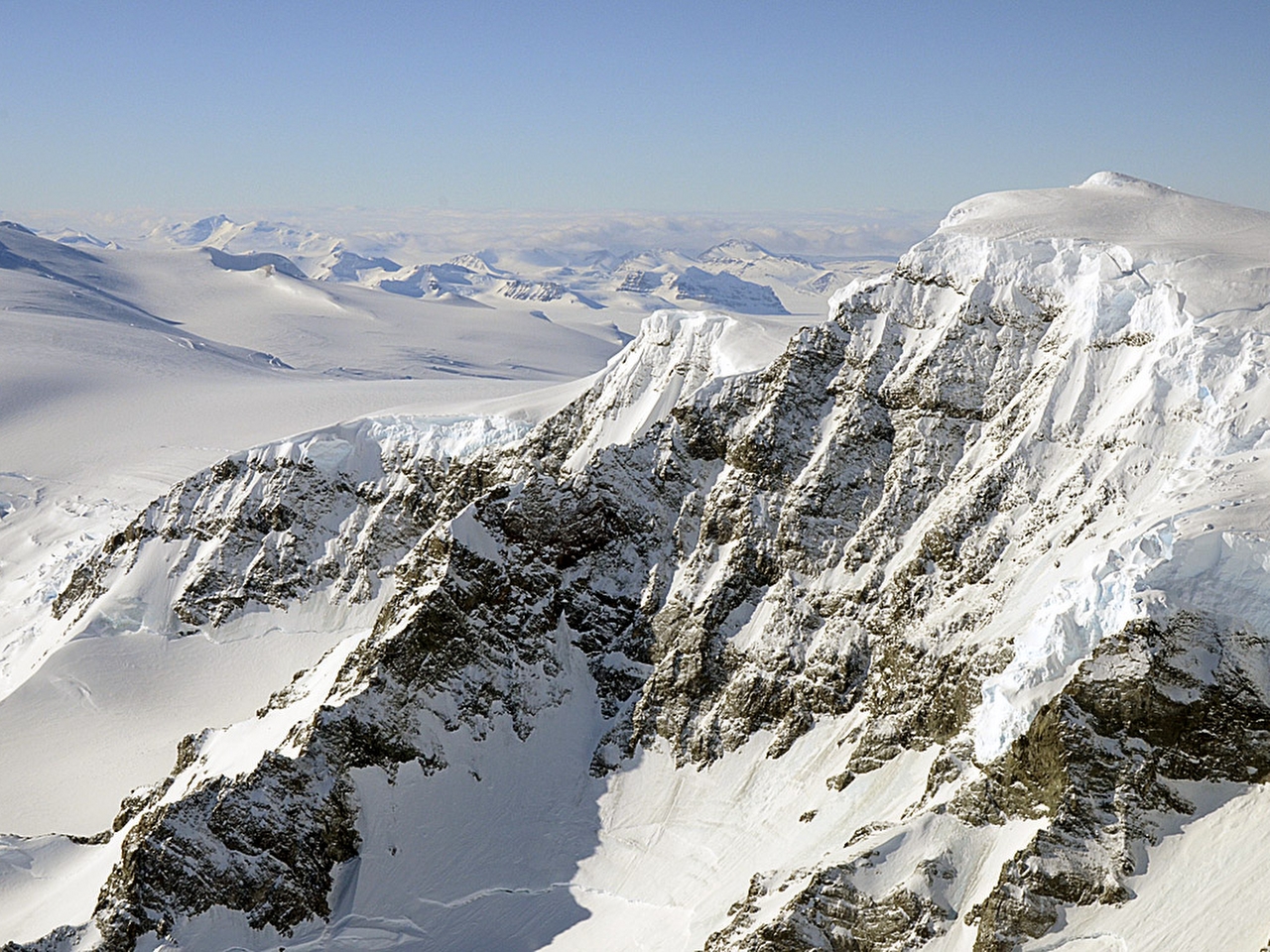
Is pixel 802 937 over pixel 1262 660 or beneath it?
beneath

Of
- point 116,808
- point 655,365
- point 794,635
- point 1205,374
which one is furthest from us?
point 655,365

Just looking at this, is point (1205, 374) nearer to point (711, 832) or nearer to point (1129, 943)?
point (1129, 943)

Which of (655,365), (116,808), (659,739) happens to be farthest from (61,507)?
(659,739)

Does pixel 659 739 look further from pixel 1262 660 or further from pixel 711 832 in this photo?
pixel 1262 660

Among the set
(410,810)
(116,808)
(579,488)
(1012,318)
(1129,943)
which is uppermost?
(1012,318)

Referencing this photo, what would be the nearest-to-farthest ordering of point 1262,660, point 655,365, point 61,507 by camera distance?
point 1262,660
point 655,365
point 61,507

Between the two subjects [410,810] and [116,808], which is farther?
[116,808]

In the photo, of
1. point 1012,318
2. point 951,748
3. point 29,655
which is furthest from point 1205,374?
point 29,655
